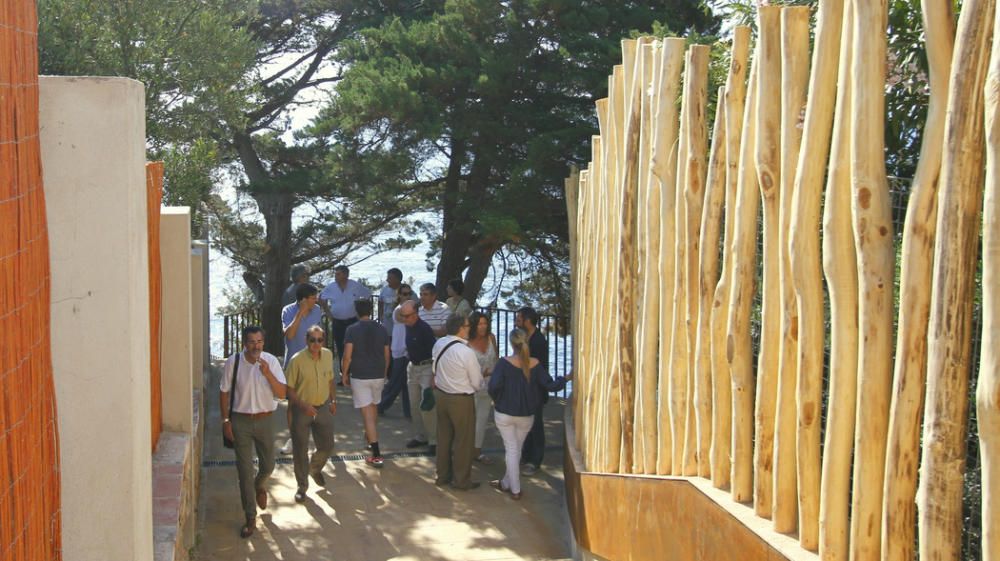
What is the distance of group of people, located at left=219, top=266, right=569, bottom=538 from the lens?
28.2ft

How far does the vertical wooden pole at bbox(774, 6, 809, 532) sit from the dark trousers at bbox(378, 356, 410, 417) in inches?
317

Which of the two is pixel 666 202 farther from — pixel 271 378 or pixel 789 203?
pixel 271 378

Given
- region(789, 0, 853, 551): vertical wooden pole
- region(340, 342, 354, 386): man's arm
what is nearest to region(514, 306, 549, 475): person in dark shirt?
region(340, 342, 354, 386): man's arm

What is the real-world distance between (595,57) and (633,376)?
18.8 ft

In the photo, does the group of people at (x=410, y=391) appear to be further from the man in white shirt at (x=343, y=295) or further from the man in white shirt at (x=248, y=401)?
the man in white shirt at (x=343, y=295)

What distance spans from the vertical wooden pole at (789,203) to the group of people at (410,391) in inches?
202

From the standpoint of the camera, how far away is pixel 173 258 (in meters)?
7.93

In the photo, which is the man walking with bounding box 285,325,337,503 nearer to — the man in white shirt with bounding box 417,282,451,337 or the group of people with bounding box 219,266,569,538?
the group of people with bounding box 219,266,569,538

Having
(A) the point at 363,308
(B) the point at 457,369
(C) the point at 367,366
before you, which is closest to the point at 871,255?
(B) the point at 457,369

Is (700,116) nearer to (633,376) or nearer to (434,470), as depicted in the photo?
(633,376)

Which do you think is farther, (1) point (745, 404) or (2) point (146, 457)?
(1) point (745, 404)

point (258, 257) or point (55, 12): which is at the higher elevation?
point (55, 12)

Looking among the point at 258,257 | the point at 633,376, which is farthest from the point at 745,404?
the point at 258,257

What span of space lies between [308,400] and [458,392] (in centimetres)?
130
